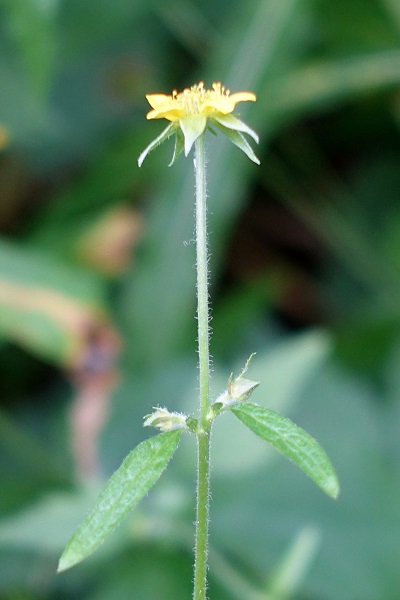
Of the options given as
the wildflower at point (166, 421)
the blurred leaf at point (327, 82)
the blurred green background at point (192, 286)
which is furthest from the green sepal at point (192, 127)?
the blurred leaf at point (327, 82)

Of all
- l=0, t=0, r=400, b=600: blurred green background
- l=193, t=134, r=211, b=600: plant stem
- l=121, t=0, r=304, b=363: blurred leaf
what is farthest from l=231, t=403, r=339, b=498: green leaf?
l=121, t=0, r=304, b=363: blurred leaf

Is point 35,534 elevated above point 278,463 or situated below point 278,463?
below

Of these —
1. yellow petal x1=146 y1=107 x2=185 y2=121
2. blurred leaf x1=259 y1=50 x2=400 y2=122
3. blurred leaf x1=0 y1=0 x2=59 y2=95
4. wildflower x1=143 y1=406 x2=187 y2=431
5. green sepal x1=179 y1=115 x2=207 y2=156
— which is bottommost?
wildflower x1=143 y1=406 x2=187 y2=431

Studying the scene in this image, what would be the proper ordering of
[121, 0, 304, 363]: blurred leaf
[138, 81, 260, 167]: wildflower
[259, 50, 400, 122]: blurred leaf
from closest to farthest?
[138, 81, 260, 167]: wildflower, [121, 0, 304, 363]: blurred leaf, [259, 50, 400, 122]: blurred leaf

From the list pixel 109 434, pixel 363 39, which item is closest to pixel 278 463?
pixel 109 434

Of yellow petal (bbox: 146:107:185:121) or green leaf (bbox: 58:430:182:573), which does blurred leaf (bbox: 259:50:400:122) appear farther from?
green leaf (bbox: 58:430:182:573)

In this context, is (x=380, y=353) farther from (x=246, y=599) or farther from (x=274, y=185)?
(x=246, y=599)

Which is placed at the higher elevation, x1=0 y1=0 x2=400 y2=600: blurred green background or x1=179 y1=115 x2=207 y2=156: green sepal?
x1=0 y1=0 x2=400 y2=600: blurred green background
